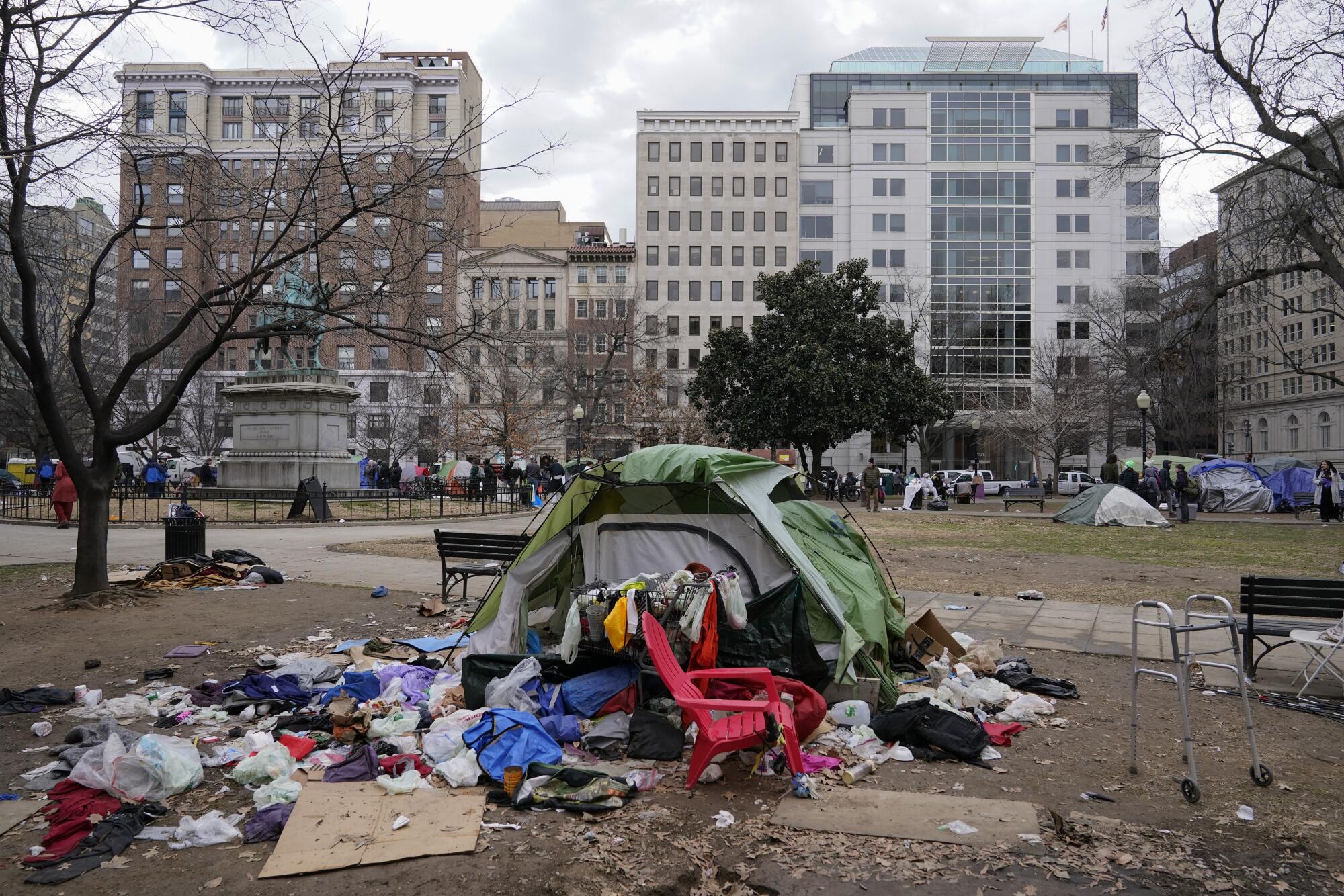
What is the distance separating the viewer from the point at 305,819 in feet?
14.4

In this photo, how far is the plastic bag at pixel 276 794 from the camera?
15.2 feet

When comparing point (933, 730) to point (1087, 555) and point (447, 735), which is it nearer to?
point (447, 735)

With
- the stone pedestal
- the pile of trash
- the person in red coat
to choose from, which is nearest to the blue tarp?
the pile of trash

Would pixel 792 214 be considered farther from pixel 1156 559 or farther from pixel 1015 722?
pixel 1015 722

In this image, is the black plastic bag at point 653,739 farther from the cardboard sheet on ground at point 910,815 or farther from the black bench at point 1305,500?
the black bench at point 1305,500

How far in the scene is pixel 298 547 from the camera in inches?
667

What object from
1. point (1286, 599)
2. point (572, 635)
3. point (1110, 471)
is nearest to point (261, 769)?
point (572, 635)

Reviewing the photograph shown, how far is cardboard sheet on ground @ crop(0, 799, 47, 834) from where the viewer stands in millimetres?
4375

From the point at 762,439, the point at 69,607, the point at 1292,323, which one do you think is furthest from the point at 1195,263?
the point at 69,607

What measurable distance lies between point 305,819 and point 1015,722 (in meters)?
4.61

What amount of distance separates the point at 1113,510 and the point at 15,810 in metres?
24.5

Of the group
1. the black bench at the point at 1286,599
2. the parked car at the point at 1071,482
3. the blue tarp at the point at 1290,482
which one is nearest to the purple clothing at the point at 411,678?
the black bench at the point at 1286,599

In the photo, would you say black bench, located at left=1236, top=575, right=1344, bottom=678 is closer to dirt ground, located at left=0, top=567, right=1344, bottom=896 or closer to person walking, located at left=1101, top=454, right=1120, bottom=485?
dirt ground, located at left=0, top=567, right=1344, bottom=896

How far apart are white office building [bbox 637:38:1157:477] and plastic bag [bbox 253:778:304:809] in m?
56.6
